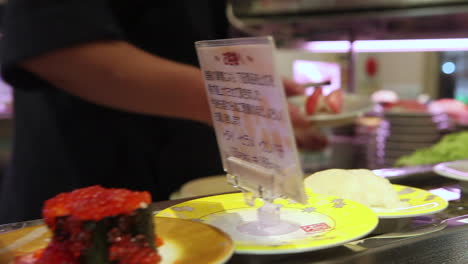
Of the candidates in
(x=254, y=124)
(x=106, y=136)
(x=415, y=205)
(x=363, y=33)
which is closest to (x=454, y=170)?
(x=415, y=205)

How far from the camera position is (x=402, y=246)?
2.47 ft

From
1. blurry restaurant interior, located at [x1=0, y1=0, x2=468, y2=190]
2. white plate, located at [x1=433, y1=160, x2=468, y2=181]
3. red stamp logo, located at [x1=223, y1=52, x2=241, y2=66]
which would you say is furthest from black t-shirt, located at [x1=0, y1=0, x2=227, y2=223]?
red stamp logo, located at [x1=223, y1=52, x2=241, y2=66]

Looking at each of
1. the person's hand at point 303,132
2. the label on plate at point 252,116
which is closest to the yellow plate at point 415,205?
the label on plate at point 252,116

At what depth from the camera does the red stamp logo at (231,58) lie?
705 mm

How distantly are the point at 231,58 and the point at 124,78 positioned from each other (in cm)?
86

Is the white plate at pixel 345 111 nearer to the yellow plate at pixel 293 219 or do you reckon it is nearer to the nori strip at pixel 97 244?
the yellow plate at pixel 293 219

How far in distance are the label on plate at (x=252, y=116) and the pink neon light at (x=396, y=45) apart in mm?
1463

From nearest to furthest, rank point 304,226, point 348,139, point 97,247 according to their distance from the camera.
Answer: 1. point 97,247
2. point 304,226
3. point 348,139

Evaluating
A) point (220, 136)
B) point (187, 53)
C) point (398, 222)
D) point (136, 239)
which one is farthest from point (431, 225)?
point (187, 53)

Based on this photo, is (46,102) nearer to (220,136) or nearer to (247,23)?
(247,23)

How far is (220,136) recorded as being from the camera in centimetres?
84

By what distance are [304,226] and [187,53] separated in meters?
1.18

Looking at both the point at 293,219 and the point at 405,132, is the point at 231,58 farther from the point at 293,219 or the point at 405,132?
the point at 405,132

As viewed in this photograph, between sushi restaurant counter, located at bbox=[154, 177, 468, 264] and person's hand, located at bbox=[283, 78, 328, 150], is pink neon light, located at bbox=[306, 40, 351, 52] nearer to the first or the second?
person's hand, located at bbox=[283, 78, 328, 150]
